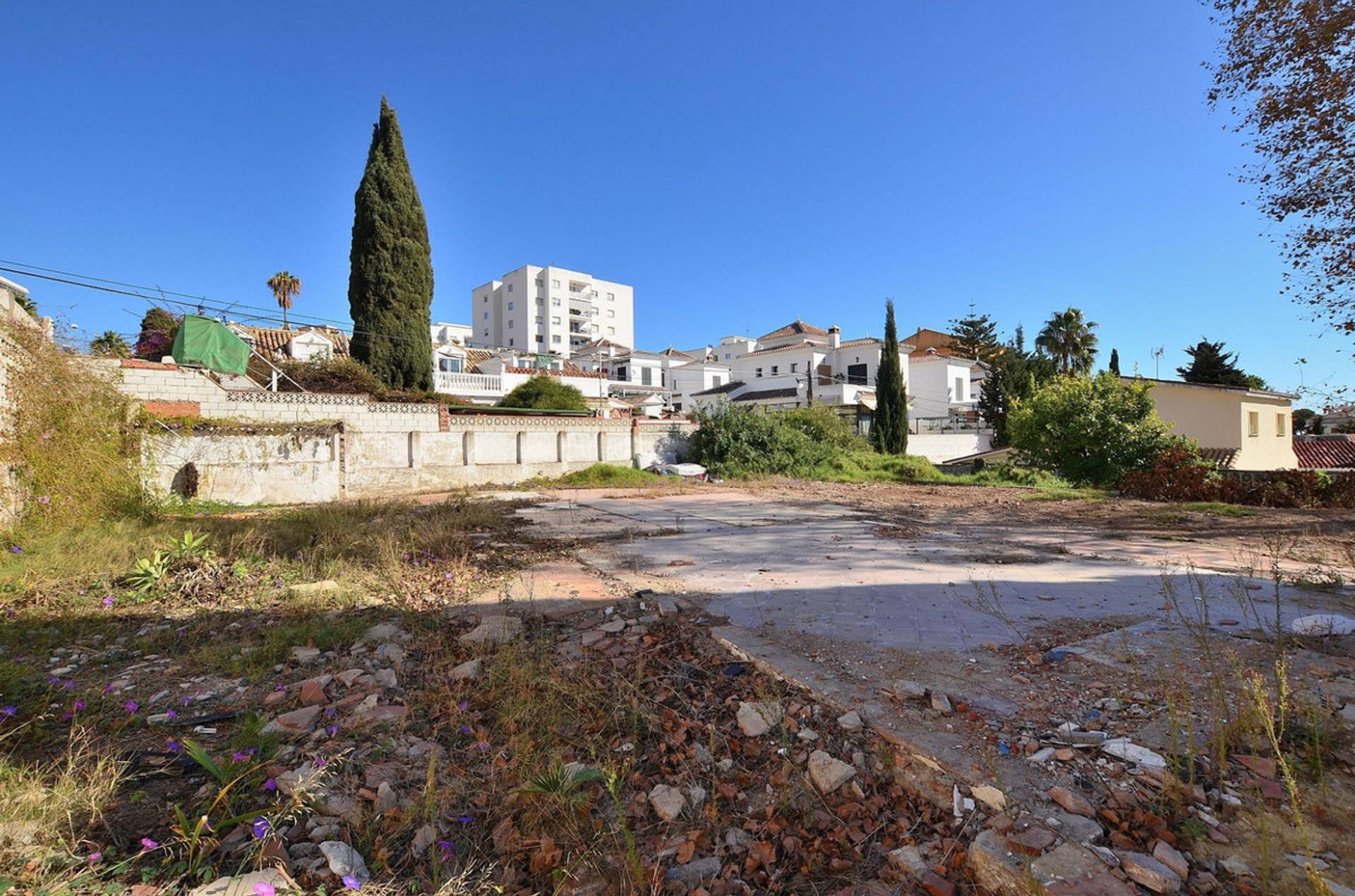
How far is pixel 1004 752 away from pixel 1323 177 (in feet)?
30.6

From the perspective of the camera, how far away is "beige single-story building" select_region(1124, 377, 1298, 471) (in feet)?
60.5

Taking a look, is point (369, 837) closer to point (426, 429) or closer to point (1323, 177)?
point (1323, 177)

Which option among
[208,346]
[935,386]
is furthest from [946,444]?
[208,346]

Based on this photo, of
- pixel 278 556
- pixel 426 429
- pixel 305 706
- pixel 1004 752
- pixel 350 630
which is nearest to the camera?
pixel 1004 752

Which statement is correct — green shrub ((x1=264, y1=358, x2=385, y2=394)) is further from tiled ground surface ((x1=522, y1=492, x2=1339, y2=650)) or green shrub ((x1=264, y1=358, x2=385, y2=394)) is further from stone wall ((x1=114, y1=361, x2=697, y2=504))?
tiled ground surface ((x1=522, y1=492, x2=1339, y2=650))

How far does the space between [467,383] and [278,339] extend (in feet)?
29.0

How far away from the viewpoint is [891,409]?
1040 inches

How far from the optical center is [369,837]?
6.70 ft

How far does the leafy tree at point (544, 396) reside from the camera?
2327cm

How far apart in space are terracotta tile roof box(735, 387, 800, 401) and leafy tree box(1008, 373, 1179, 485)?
20.8 m

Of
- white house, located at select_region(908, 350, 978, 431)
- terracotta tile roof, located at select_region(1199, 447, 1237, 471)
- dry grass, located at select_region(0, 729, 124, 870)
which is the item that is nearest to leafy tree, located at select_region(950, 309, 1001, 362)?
white house, located at select_region(908, 350, 978, 431)

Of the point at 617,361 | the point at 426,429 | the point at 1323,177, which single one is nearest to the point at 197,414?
the point at 426,429

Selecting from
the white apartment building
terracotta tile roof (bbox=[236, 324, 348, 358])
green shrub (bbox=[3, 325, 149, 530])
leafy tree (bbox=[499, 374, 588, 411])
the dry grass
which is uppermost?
the white apartment building

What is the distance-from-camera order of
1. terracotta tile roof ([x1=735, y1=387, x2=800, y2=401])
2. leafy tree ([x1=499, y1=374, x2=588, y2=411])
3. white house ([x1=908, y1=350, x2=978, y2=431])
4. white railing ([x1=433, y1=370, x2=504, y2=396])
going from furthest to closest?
terracotta tile roof ([x1=735, y1=387, x2=800, y2=401])
white house ([x1=908, y1=350, x2=978, y2=431])
white railing ([x1=433, y1=370, x2=504, y2=396])
leafy tree ([x1=499, y1=374, x2=588, y2=411])
